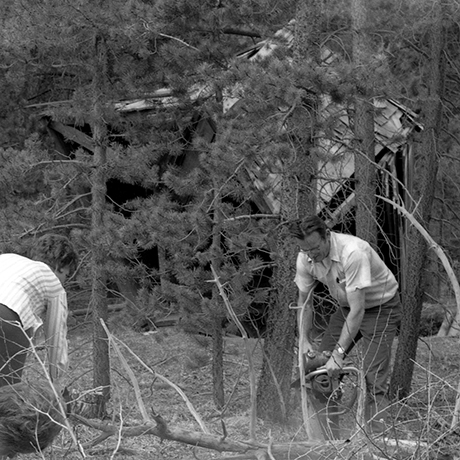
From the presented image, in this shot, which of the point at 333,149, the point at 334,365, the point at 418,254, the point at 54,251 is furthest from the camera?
the point at 333,149

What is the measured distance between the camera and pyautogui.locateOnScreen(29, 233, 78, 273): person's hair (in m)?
9.20

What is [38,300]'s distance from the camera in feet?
16.3

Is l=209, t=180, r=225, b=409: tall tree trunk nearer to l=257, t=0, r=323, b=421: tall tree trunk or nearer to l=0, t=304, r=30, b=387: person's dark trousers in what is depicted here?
l=257, t=0, r=323, b=421: tall tree trunk

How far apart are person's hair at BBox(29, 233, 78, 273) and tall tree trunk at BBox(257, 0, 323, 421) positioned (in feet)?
7.82

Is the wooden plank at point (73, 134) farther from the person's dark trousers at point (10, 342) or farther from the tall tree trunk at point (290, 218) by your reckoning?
the person's dark trousers at point (10, 342)

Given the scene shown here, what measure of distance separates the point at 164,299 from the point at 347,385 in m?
2.21

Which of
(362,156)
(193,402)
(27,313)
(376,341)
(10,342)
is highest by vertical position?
(362,156)

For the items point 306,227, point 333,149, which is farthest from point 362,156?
point 306,227

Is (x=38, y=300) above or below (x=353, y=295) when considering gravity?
above

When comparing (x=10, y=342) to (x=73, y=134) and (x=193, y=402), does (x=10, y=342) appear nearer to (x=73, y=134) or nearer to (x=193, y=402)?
(x=193, y=402)

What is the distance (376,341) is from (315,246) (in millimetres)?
966

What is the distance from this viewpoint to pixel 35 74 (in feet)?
32.5

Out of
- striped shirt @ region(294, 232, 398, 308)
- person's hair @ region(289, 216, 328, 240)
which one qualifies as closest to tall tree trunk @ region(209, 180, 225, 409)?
striped shirt @ region(294, 232, 398, 308)

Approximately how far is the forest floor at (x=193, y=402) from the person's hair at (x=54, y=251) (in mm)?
1065
